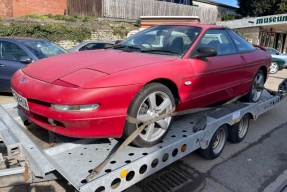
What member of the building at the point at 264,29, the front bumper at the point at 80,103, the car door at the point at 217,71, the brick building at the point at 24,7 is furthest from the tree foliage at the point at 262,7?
the front bumper at the point at 80,103

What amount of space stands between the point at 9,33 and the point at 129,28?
8.24 metres

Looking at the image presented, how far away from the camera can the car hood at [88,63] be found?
236 cm

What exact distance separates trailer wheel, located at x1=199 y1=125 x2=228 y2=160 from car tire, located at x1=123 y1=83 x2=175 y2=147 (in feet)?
3.16

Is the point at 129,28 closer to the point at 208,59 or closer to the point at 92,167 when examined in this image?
the point at 208,59

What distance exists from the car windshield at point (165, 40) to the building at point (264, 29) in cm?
1915

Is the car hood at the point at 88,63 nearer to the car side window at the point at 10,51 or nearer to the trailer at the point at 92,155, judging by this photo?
the trailer at the point at 92,155

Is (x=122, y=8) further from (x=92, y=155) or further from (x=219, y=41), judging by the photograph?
(x=92, y=155)

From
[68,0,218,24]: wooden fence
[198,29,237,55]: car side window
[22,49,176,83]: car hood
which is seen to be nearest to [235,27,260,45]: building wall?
[68,0,218,24]: wooden fence

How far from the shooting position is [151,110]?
260 centimetres

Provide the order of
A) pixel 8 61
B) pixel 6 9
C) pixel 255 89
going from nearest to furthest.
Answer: pixel 255 89
pixel 8 61
pixel 6 9

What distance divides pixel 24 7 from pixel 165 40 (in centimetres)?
1661

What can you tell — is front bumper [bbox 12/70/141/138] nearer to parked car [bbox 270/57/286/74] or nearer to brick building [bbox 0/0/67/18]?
parked car [bbox 270/57/286/74]

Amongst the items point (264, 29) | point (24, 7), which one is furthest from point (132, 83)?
point (264, 29)

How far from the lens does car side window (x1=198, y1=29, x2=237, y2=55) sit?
3396mm
